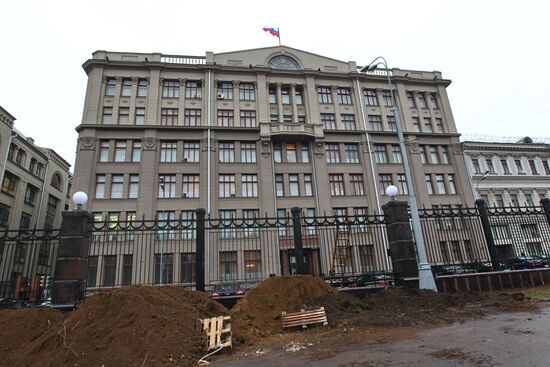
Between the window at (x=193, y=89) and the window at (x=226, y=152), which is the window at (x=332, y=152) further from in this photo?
the window at (x=193, y=89)

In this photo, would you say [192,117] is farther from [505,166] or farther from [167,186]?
[505,166]

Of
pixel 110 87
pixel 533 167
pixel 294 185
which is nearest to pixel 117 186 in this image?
pixel 110 87

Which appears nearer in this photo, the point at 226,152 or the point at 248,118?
the point at 226,152

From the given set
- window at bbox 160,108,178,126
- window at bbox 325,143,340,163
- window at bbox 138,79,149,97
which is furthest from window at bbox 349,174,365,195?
window at bbox 138,79,149,97

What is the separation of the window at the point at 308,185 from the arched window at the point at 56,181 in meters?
34.2

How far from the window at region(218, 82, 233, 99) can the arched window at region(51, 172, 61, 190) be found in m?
26.4

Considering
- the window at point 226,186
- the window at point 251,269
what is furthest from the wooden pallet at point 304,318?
the window at point 226,186

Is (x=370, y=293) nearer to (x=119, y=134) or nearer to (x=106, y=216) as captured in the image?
(x=106, y=216)

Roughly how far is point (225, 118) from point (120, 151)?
11172 millimetres

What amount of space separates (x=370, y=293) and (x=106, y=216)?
25.7 metres

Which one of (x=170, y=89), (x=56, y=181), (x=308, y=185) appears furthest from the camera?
(x=56, y=181)

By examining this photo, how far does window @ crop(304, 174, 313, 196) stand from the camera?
33156 mm

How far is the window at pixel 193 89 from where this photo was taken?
34.8 meters

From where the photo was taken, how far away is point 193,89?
1382 inches
